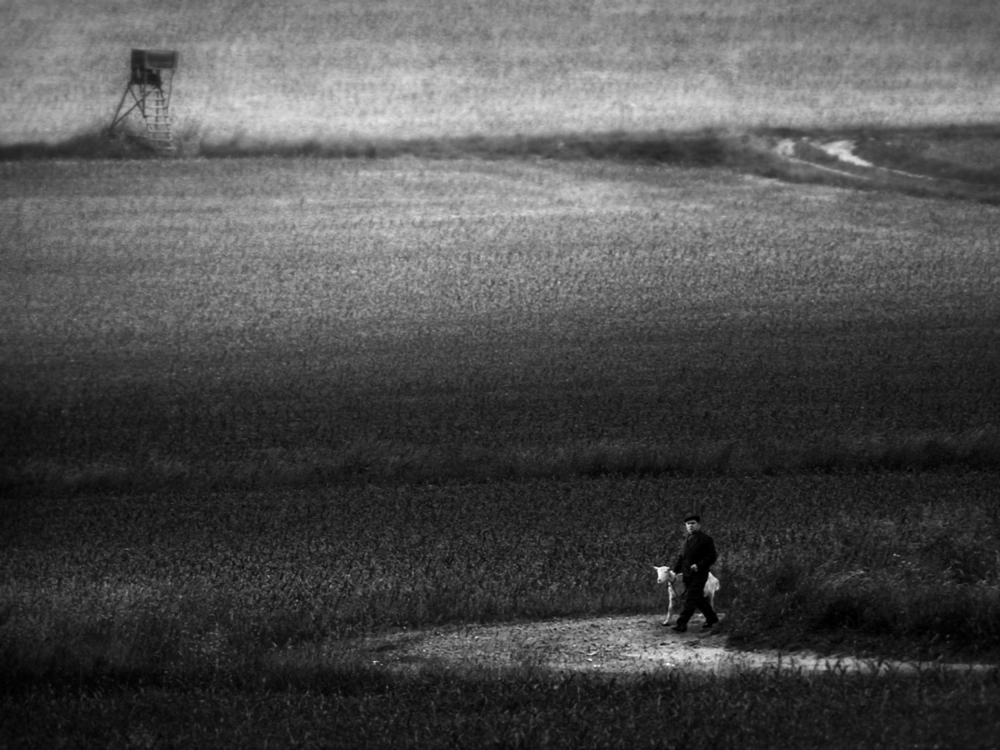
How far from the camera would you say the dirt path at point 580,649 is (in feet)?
39.4

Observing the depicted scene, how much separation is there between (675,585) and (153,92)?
102 feet

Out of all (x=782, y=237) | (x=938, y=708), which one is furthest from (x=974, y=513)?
(x=782, y=237)

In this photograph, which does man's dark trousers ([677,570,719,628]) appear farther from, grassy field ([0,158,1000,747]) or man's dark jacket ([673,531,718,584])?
grassy field ([0,158,1000,747])

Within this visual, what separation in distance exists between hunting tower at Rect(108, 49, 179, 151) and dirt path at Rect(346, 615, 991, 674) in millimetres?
28806

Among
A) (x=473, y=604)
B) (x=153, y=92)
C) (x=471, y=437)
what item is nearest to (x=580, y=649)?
(x=473, y=604)

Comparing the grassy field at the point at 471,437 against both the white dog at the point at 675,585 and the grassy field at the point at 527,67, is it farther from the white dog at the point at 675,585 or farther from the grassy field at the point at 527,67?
the grassy field at the point at 527,67

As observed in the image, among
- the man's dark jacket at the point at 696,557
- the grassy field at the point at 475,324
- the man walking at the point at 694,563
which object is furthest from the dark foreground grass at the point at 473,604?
the grassy field at the point at 475,324

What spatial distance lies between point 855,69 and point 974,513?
27285 millimetres

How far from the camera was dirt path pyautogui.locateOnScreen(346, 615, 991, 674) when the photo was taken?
12023 mm

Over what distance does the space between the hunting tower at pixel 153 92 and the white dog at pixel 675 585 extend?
2982 centimetres

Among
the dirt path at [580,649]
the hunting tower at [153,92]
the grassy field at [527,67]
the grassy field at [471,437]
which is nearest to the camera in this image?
the grassy field at [471,437]

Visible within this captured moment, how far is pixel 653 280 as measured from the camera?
2975 cm

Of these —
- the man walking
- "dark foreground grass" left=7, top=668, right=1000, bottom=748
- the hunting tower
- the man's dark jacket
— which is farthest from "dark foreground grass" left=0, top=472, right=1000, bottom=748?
the hunting tower

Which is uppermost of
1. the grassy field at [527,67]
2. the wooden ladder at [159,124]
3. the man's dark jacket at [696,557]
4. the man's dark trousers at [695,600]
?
the grassy field at [527,67]
